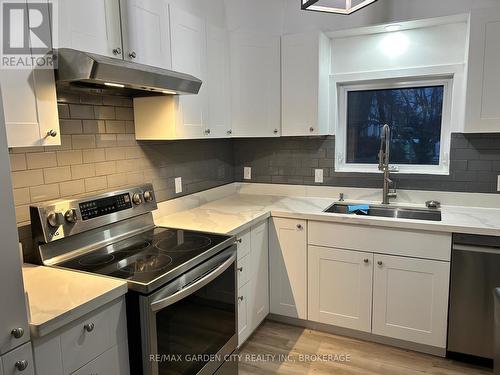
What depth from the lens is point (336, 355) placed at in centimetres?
249

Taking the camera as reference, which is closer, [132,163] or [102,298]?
[102,298]

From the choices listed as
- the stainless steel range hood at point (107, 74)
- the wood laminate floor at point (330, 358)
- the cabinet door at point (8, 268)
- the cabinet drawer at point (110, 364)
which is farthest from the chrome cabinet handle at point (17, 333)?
the wood laminate floor at point (330, 358)

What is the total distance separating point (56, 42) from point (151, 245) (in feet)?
3.44

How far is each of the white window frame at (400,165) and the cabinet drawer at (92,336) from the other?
220 centimetres

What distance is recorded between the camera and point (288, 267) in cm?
278

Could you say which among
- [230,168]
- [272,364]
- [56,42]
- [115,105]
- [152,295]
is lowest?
[272,364]

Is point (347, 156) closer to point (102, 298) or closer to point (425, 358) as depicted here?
point (425, 358)

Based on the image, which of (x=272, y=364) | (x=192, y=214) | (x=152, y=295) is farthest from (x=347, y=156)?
(x=152, y=295)

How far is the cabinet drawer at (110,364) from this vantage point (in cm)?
135

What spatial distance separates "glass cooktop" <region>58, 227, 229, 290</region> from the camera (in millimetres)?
1612

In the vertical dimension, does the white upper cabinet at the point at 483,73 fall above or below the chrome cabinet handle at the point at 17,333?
above

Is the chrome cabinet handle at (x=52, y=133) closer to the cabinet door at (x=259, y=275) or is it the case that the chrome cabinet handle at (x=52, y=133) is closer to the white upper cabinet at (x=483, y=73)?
the cabinet door at (x=259, y=275)

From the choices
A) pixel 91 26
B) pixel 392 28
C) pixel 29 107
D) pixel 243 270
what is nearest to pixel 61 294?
pixel 29 107

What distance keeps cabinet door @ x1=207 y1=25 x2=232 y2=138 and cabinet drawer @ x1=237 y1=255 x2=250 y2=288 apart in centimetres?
91
